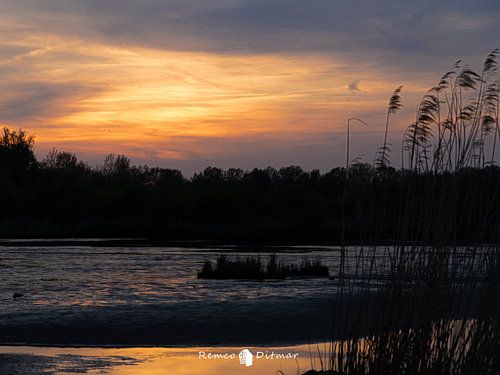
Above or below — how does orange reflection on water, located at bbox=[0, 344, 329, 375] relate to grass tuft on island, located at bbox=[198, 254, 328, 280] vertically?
below

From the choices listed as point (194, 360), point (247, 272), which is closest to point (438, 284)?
point (194, 360)

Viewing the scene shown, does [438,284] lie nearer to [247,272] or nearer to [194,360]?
[194,360]

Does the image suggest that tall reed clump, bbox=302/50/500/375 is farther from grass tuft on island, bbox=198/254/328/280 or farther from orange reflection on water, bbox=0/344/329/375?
grass tuft on island, bbox=198/254/328/280

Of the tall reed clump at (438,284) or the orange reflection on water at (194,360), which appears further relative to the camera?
the orange reflection on water at (194,360)

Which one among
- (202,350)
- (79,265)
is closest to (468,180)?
(202,350)

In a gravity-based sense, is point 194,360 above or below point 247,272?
below

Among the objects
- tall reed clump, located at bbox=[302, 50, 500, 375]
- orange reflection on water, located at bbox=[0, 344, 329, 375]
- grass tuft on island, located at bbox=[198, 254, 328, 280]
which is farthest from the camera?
grass tuft on island, located at bbox=[198, 254, 328, 280]

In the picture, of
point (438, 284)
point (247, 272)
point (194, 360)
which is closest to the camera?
point (438, 284)

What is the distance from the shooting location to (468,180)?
29.4 feet

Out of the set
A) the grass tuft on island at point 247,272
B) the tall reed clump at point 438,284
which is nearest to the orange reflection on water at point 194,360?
the tall reed clump at point 438,284

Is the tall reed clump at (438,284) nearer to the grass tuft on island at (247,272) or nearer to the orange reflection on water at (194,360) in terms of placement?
the orange reflection on water at (194,360)

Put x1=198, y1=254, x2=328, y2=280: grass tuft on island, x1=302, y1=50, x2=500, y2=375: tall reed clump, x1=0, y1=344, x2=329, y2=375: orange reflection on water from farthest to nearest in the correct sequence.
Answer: x1=198, y1=254, x2=328, y2=280: grass tuft on island < x1=0, y1=344, x2=329, y2=375: orange reflection on water < x1=302, y1=50, x2=500, y2=375: tall reed clump

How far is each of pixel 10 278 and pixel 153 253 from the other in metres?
16.0

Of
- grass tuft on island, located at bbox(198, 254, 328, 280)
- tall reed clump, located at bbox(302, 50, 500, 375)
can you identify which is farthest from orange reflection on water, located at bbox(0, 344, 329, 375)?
grass tuft on island, located at bbox(198, 254, 328, 280)
